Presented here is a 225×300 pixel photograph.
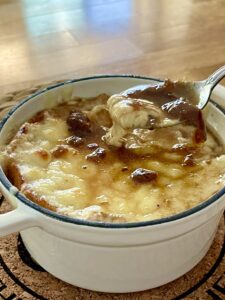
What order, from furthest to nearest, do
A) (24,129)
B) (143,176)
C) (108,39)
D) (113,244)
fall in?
(108,39)
(24,129)
(143,176)
(113,244)

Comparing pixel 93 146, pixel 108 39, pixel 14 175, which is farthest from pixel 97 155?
pixel 108 39

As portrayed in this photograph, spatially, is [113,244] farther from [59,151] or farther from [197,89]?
[197,89]

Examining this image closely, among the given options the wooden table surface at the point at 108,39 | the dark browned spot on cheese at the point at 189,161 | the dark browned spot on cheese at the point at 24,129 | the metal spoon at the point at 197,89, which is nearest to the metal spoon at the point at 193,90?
the metal spoon at the point at 197,89

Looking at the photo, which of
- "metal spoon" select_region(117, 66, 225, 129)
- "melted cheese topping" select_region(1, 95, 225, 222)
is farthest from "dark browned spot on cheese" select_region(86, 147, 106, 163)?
"metal spoon" select_region(117, 66, 225, 129)

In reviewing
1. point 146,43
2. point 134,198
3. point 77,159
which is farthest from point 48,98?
point 146,43

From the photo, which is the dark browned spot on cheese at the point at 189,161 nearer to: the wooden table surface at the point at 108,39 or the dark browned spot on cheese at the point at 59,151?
the dark browned spot on cheese at the point at 59,151

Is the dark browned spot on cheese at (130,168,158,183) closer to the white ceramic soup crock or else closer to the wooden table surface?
the white ceramic soup crock
